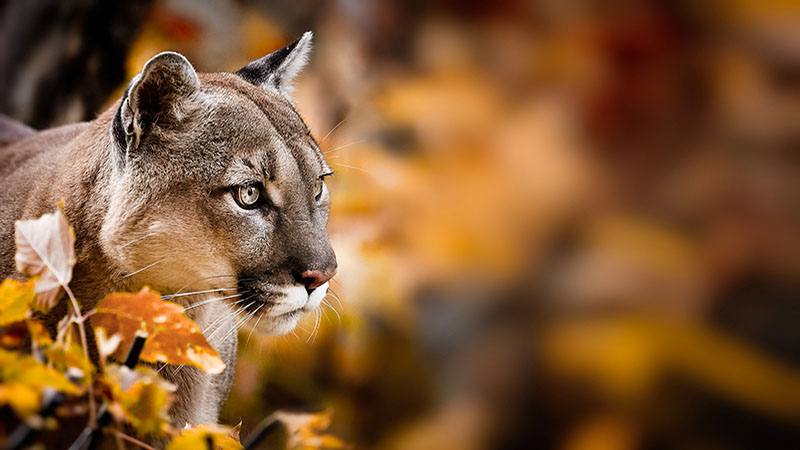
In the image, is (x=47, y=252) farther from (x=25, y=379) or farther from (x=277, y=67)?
(x=277, y=67)

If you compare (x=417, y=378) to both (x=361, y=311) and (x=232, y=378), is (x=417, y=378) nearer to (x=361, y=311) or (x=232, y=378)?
(x=361, y=311)

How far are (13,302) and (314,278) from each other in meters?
0.61

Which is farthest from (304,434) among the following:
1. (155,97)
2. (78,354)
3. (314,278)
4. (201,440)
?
(155,97)

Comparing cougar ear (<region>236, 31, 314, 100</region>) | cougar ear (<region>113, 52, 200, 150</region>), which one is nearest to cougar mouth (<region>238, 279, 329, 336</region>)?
cougar ear (<region>113, 52, 200, 150</region>)

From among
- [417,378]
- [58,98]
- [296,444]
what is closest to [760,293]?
[296,444]

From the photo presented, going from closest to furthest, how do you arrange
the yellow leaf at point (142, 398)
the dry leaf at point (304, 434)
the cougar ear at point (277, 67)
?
the yellow leaf at point (142, 398)
the dry leaf at point (304, 434)
the cougar ear at point (277, 67)

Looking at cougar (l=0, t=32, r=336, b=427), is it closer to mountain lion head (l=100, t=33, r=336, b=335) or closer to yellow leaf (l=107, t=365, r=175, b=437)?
mountain lion head (l=100, t=33, r=336, b=335)

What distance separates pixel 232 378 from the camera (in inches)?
81.7

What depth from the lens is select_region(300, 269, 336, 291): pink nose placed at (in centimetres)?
157

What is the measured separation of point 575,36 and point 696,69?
294mm

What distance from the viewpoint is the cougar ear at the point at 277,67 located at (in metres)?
1.89

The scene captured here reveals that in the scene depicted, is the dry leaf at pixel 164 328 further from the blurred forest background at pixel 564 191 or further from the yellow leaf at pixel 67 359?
the blurred forest background at pixel 564 191

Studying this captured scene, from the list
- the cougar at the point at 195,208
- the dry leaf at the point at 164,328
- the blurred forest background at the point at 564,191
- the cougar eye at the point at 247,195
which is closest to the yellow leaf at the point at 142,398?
the dry leaf at the point at 164,328

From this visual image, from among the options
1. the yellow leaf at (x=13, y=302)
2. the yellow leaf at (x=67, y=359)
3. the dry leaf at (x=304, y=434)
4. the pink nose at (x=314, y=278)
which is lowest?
the dry leaf at (x=304, y=434)
